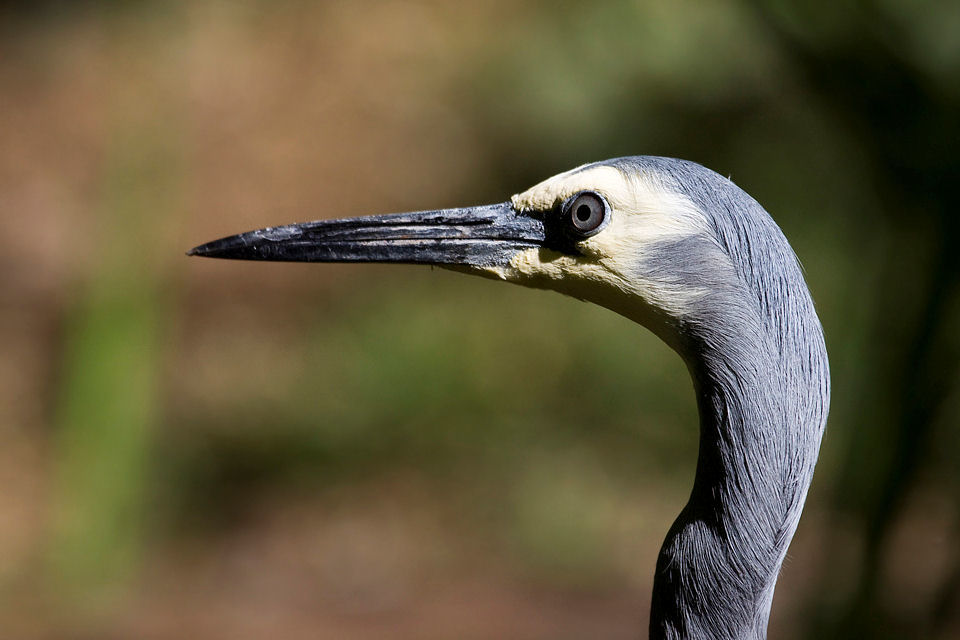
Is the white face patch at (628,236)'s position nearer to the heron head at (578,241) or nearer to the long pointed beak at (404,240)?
the heron head at (578,241)

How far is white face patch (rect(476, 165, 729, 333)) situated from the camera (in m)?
1.98

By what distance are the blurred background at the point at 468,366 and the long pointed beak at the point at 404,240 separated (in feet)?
6.40

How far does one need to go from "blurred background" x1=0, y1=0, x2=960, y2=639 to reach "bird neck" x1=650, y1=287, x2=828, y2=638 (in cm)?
164

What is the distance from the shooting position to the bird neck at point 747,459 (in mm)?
1928

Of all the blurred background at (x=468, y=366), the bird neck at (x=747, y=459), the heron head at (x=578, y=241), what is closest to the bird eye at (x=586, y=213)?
the heron head at (x=578, y=241)

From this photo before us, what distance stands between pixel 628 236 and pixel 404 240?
1.66 ft

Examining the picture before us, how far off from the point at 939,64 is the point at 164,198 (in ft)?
11.4

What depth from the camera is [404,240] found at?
2.22 meters

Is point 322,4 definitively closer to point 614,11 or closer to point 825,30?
point 614,11

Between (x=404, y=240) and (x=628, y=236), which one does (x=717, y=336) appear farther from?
(x=404, y=240)

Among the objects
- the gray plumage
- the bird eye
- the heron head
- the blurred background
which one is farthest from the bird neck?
the blurred background

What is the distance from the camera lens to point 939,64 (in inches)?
148

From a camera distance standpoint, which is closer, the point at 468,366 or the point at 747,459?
the point at 747,459

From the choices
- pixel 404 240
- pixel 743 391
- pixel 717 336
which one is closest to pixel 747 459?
pixel 743 391
